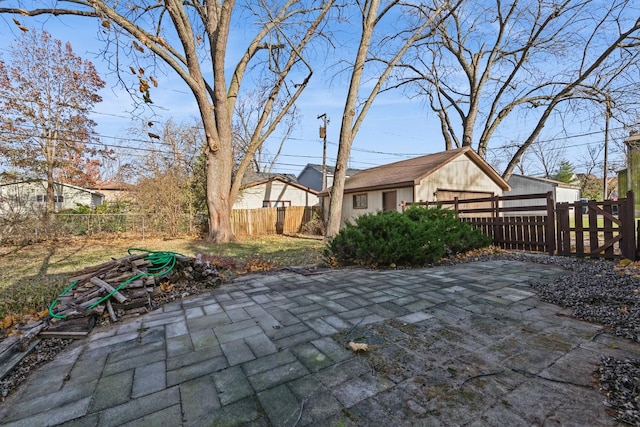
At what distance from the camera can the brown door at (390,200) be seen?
12430mm

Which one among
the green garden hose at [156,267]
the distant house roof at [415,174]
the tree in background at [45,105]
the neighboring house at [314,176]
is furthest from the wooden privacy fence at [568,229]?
the neighboring house at [314,176]

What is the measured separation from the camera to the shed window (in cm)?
1410

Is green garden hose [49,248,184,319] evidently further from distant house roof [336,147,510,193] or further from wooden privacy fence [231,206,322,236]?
wooden privacy fence [231,206,322,236]

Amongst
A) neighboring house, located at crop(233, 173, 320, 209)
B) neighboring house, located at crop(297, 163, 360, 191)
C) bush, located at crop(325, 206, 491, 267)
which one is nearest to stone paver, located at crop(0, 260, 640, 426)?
bush, located at crop(325, 206, 491, 267)

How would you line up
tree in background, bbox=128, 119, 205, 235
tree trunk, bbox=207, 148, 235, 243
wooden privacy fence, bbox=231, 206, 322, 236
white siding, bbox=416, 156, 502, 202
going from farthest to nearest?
wooden privacy fence, bbox=231, 206, 322, 236
white siding, bbox=416, 156, 502, 202
tree in background, bbox=128, 119, 205, 235
tree trunk, bbox=207, 148, 235, 243

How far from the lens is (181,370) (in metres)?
1.84

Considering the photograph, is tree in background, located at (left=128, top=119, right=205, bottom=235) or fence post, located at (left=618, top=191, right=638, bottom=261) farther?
tree in background, located at (left=128, top=119, right=205, bottom=235)

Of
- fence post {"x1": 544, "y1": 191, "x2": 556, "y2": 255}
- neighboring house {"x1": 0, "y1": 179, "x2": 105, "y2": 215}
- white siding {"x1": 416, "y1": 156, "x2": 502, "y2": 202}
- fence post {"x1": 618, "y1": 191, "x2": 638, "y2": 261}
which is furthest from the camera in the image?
white siding {"x1": 416, "y1": 156, "x2": 502, "y2": 202}

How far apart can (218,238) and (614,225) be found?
10.3 m

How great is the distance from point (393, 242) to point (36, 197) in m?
13.8

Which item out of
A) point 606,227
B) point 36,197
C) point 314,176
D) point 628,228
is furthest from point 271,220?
point 314,176

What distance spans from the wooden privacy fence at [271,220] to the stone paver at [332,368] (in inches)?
436

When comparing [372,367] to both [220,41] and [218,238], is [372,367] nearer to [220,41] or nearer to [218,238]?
[218,238]

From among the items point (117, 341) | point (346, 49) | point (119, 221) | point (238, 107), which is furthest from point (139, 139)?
point (117, 341)
